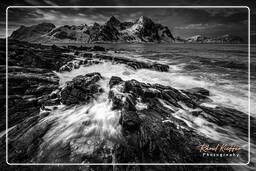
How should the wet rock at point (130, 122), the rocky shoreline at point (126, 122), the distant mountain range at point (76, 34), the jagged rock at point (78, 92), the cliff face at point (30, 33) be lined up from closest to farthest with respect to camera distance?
the rocky shoreline at point (126, 122)
the wet rock at point (130, 122)
the jagged rock at point (78, 92)
the cliff face at point (30, 33)
the distant mountain range at point (76, 34)

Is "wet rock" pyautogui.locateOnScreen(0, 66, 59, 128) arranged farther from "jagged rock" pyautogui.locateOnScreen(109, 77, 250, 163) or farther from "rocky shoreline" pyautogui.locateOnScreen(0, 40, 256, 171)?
"jagged rock" pyautogui.locateOnScreen(109, 77, 250, 163)

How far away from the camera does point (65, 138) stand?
126 inches

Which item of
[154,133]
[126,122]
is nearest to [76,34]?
[126,122]

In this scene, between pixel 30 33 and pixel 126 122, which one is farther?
pixel 30 33

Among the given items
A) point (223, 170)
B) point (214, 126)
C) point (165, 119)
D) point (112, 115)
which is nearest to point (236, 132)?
point (214, 126)

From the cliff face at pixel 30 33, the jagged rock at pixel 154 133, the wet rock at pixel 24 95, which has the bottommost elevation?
the jagged rock at pixel 154 133

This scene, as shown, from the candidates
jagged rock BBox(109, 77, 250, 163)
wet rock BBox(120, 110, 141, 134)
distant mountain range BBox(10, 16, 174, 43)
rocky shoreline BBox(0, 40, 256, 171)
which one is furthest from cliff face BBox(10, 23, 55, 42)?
wet rock BBox(120, 110, 141, 134)

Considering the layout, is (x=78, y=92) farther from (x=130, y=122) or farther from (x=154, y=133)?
(x=154, y=133)

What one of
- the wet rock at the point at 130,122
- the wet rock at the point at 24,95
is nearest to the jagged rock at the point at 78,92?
the wet rock at the point at 24,95

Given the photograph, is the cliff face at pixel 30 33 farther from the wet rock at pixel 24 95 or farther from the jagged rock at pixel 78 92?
the jagged rock at pixel 78 92

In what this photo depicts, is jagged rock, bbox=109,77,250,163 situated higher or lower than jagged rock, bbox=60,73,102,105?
lower

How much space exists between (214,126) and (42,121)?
16.7ft

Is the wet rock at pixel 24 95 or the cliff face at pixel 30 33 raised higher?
the cliff face at pixel 30 33

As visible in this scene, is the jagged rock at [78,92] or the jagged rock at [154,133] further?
the jagged rock at [78,92]
